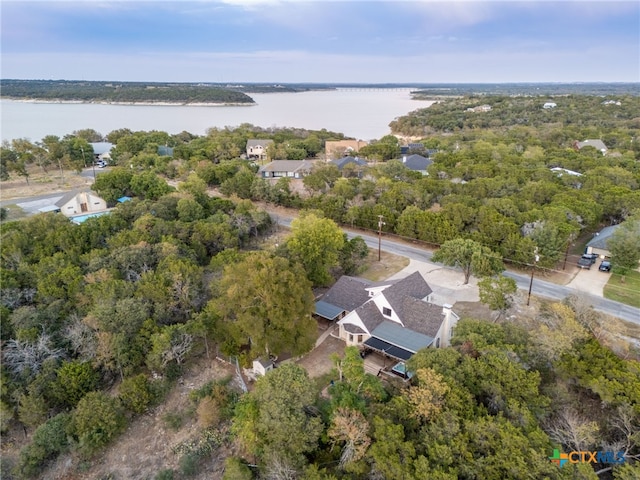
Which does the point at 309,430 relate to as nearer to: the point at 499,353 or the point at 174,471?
the point at 174,471

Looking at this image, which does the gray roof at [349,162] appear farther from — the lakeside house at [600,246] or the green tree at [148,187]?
the lakeside house at [600,246]

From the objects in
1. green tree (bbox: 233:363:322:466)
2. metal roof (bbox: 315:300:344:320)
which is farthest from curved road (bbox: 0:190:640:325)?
green tree (bbox: 233:363:322:466)

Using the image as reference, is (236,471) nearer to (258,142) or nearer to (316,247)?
(316,247)

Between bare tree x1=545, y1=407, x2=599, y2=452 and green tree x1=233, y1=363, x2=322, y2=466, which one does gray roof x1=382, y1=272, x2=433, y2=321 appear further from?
bare tree x1=545, y1=407, x2=599, y2=452

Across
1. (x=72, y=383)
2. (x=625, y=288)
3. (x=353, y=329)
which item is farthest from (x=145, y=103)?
(x=625, y=288)

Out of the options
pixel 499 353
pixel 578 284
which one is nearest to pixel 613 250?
pixel 578 284

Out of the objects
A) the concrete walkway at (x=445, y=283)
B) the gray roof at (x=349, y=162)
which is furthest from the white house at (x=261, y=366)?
the gray roof at (x=349, y=162)
